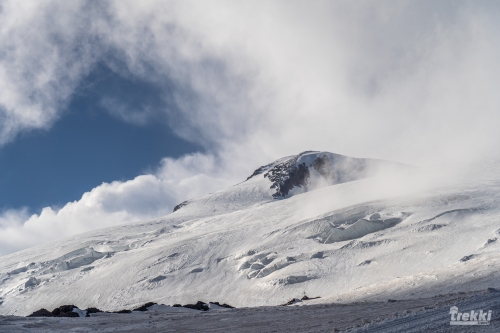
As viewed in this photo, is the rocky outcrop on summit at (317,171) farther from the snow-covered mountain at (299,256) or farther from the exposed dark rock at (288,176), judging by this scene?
the snow-covered mountain at (299,256)

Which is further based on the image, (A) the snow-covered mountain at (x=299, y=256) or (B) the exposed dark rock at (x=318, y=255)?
(B) the exposed dark rock at (x=318, y=255)

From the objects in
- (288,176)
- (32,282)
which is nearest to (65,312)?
(32,282)

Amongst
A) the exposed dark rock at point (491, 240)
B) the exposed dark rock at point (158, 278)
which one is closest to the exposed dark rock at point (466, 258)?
the exposed dark rock at point (491, 240)

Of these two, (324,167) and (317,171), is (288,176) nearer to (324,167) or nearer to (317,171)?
(317,171)

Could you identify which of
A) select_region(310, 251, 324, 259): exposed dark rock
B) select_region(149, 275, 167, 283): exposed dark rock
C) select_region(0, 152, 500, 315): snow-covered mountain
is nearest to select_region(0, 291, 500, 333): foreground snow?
select_region(0, 152, 500, 315): snow-covered mountain

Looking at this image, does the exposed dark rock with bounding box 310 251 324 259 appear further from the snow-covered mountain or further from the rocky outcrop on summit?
the rocky outcrop on summit

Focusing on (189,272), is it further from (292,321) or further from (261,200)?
(261,200)

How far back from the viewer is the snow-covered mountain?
24.0 meters

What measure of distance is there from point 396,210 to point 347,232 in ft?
17.8

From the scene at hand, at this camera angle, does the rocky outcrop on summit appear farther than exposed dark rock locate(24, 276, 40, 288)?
Yes

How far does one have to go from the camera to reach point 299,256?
1225 inches

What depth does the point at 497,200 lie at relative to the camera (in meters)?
32.2

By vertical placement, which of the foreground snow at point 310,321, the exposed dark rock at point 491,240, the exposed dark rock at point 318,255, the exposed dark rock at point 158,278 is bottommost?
the foreground snow at point 310,321

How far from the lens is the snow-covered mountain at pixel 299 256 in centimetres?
2397
